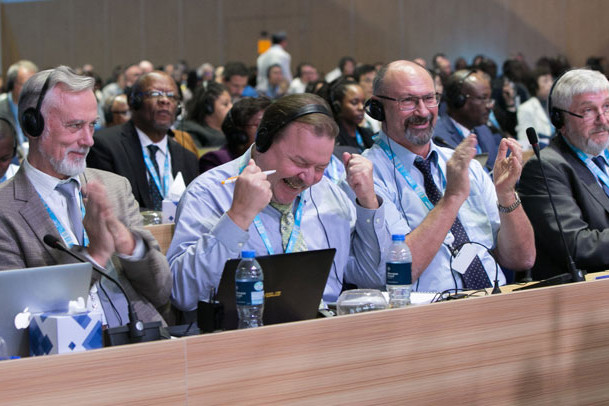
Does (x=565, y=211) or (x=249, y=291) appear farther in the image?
(x=565, y=211)

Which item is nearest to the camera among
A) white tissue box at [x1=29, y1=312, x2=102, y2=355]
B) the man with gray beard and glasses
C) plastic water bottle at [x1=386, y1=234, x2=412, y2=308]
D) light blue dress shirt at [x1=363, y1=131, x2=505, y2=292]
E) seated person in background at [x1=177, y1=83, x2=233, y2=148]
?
white tissue box at [x1=29, y1=312, x2=102, y2=355]

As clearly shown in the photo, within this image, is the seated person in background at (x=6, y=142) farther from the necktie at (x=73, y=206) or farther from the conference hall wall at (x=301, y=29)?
the conference hall wall at (x=301, y=29)

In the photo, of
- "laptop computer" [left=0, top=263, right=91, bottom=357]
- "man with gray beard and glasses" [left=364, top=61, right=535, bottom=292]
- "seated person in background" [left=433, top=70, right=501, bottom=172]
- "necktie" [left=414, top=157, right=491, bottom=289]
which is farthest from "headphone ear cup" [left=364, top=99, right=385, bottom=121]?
"seated person in background" [left=433, top=70, right=501, bottom=172]

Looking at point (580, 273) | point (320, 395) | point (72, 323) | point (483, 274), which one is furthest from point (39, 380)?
point (483, 274)

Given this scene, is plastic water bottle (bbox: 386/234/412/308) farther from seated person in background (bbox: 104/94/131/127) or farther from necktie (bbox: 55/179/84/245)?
seated person in background (bbox: 104/94/131/127)

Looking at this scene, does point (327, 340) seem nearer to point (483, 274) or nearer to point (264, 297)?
point (264, 297)

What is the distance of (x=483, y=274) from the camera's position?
Answer: 3016 mm

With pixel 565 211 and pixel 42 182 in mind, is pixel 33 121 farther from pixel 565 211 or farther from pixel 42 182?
pixel 565 211

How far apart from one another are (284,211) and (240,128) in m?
1.95

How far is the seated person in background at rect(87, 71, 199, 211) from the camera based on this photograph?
468 centimetres

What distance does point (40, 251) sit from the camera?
7.47 ft

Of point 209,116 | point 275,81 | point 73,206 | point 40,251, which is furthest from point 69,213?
point 275,81

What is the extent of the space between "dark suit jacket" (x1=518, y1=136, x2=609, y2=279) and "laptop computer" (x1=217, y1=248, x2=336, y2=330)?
4.57 ft

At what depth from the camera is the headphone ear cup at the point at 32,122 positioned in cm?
239
